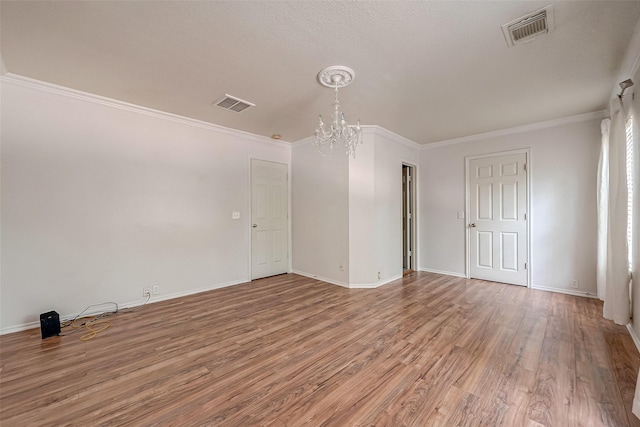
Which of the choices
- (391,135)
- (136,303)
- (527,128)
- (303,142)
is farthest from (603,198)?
(136,303)

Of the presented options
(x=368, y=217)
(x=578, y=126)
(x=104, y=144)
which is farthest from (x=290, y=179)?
(x=578, y=126)

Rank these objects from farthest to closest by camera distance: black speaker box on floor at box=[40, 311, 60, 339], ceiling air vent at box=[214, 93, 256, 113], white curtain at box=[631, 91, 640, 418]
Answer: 1. ceiling air vent at box=[214, 93, 256, 113]
2. black speaker box on floor at box=[40, 311, 60, 339]
3. white curtain at box=[631, 91, 640, 418]

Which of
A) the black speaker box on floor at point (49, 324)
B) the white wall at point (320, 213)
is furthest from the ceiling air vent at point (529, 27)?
the black speaker box on floor at point (49, 324)

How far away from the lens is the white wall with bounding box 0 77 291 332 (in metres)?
2.65

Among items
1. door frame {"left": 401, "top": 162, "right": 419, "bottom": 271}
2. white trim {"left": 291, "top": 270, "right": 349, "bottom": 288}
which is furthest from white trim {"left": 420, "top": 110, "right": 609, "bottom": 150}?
white trim {"left": 291, "top": 270, "right": 349, "bottom": 288}

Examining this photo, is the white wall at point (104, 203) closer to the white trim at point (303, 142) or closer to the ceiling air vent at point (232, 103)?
the ceiling air vent at point (232, 103)

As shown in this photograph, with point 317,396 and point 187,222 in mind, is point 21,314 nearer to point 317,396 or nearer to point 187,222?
point 187,222

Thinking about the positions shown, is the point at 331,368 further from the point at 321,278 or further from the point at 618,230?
the point at 618,230

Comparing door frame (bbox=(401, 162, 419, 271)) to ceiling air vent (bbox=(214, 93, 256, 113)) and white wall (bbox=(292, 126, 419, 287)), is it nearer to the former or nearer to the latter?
white wall (bbox=(292, 126, 419, 287))

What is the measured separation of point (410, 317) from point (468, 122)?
116 inches

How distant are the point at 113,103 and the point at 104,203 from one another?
122 centimetres

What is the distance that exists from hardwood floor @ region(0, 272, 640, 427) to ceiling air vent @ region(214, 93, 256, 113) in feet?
8.37

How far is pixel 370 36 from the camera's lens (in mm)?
1945

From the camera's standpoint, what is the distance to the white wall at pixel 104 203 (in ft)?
8.70
